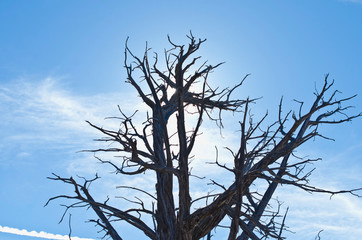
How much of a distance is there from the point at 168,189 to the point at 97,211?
0.91 m

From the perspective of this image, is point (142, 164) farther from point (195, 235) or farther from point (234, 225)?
point (234, 225)

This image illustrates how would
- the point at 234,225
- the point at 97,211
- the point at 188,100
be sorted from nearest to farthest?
the point at 234,225 < the point at 97,211 < the point at 188,100

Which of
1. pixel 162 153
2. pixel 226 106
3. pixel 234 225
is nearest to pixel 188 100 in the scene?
pixel 226 106

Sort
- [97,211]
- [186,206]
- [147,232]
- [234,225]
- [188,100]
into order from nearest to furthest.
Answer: [234,225] → [186,206] → [147,232] → [97,211] → [188,100]

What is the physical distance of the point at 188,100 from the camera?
238 inches

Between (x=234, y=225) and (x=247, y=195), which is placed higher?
(x=247, y=195)

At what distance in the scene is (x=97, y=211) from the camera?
14.7 feet

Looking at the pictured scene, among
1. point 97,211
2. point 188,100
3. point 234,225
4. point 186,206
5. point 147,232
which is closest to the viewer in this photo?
point 234,225

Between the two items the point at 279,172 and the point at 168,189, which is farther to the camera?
the point at 279,172

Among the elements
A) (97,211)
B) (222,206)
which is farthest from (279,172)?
(97,211)

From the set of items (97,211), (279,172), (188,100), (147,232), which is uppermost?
(188,100)

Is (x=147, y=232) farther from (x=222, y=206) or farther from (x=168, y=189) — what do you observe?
(x=222, y=206)

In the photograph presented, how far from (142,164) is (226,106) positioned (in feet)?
8.66

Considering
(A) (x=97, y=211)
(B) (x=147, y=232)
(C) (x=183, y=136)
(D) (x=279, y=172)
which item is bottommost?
(B) (x=147, y=232)
